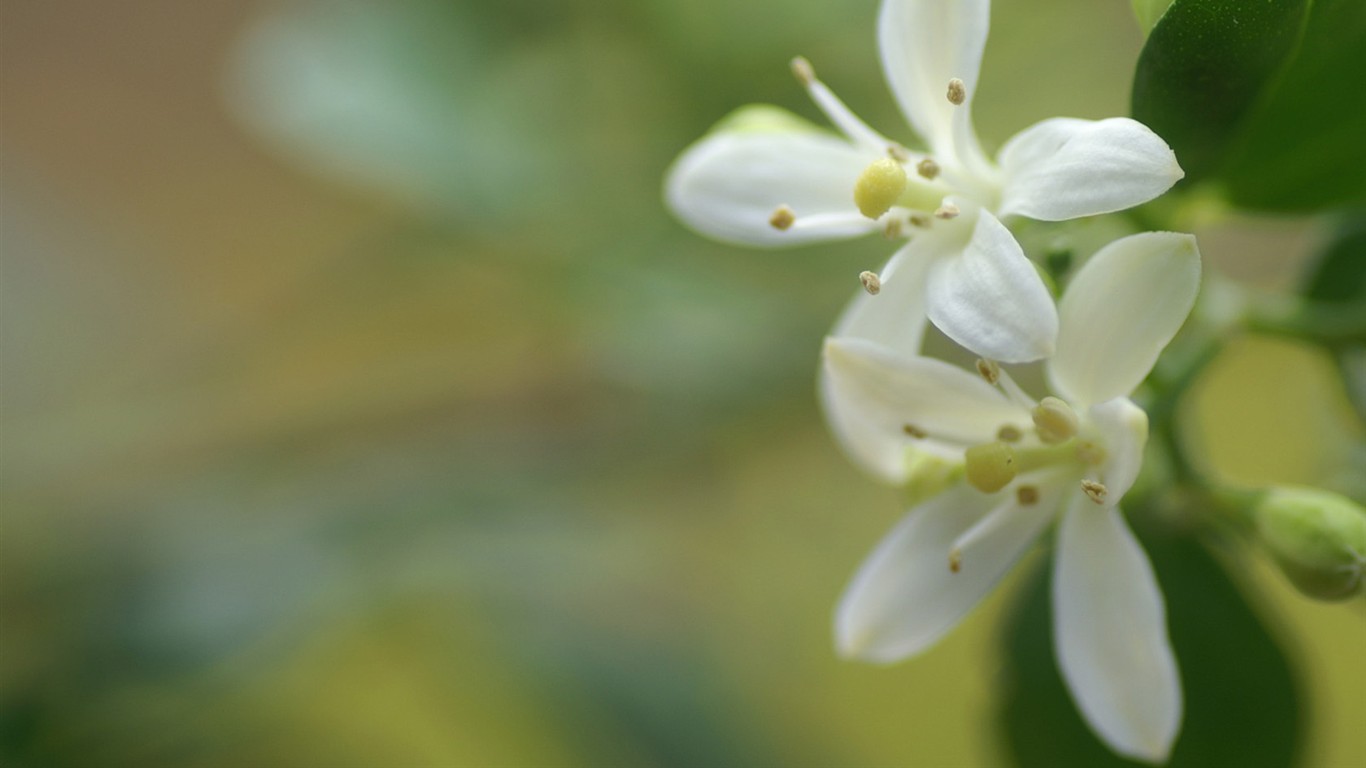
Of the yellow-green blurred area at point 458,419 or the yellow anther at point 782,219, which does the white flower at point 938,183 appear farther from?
the yellow-green blurred area at point 458,419

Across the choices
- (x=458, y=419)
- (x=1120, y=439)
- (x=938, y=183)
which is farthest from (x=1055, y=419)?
(x=458, y=419)

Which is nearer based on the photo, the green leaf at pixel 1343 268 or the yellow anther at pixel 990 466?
the yellow anther at pixel 990 466

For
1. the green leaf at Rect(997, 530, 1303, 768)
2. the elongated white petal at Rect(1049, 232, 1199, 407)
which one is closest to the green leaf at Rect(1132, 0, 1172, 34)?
the elongated white petal at Rect(1049, 232, 1199, 407)

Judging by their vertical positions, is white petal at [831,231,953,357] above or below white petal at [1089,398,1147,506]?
above

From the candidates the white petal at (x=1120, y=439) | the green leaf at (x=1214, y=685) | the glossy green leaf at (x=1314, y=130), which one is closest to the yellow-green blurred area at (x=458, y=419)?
the green leaf at (x=1214, y=685)

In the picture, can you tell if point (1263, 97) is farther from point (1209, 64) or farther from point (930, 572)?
point (930, 572)

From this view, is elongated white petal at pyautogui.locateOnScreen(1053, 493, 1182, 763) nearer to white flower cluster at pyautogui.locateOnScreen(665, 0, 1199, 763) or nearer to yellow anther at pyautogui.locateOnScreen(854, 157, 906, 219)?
white flower cluster at pyautogui.locateOnScreen(665, 0, 1199, 763)

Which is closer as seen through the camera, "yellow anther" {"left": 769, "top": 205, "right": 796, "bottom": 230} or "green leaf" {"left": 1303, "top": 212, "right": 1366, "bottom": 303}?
"yellow anther" {"left": 769, "top": 205, "right": 796, "bottom": 230}

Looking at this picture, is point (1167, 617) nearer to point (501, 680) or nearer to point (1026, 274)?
point (1026, 274)
